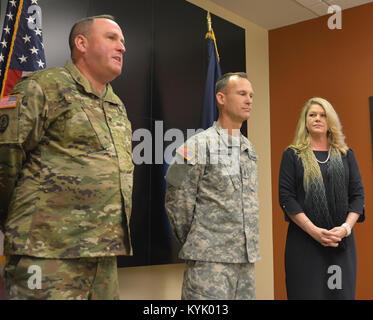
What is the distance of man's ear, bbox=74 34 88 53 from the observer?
6.00ft

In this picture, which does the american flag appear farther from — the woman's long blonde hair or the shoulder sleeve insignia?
the woman's long blonde hair

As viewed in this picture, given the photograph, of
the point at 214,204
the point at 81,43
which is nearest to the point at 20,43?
the point at 81,43

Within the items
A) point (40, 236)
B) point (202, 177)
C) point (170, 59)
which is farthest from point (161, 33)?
A: point (40, 236)

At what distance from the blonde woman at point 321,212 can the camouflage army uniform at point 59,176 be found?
126 centimetres

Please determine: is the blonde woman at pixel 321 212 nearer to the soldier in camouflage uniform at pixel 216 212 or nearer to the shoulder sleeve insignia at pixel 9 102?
the soldier in camouflage uniform at pixel 216 212

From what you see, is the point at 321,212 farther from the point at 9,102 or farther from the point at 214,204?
the point at 9,102

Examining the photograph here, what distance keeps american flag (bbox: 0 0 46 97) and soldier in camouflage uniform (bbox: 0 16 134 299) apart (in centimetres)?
63

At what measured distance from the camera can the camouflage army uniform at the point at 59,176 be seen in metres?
1.55

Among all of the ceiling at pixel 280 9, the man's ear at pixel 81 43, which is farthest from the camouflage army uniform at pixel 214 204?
the ceiling at pixel 280 9

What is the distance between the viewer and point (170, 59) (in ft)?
11.4

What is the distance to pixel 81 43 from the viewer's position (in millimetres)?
1832

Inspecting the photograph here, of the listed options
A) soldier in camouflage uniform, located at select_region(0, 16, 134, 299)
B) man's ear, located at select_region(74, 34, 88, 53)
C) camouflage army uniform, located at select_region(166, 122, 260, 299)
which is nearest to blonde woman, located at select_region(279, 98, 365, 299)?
camouflage army uniform, located at select_region(166, 122, 260, 299)

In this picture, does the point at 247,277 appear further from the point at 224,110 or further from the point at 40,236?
the point at 40,236

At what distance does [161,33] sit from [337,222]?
193cm
